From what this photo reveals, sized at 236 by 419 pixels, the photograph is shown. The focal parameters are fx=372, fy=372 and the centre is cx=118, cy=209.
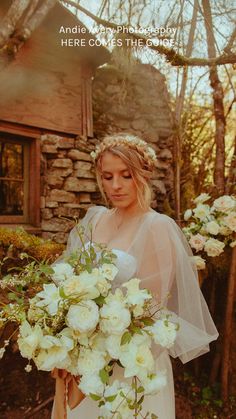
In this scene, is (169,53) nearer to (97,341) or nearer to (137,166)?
(137,166)

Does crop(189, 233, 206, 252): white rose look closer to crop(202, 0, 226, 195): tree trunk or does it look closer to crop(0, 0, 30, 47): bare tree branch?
crop(202, 0, 226, 195): tree trunk

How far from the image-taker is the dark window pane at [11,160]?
4.70 meters

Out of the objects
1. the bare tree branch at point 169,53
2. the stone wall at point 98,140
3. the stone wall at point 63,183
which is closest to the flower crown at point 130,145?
the bare tree branch at point 169,53

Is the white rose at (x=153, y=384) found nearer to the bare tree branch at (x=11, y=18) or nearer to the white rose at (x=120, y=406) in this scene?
the white rose at (x=120, y=406)

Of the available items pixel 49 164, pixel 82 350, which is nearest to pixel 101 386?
pixel 82 350

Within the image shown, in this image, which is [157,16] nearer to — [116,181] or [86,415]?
[116,181]

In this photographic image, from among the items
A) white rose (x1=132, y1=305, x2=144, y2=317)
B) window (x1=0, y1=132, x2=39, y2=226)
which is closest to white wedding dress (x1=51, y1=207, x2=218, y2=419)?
white rose (x1=132, y1=305, x2=144, y2=317)

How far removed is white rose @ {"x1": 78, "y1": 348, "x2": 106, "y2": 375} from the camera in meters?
1.32

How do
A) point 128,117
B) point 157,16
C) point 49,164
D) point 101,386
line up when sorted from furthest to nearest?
point 128,117 < point 49,164 < point 157,16 < point 101,386

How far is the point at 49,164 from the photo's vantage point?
190 inches

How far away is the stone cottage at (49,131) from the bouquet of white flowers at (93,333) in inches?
130

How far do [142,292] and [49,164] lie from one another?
3.68 meters

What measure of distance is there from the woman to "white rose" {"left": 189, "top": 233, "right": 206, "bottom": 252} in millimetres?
917

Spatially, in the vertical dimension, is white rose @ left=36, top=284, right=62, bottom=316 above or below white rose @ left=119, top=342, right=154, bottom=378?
above
